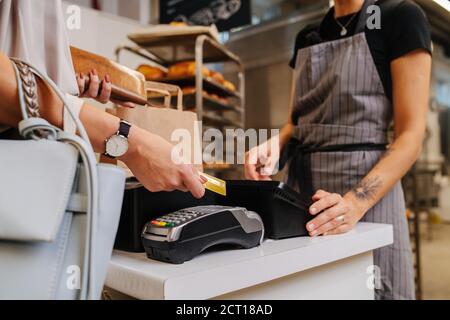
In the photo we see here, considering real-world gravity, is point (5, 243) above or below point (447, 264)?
Result: above

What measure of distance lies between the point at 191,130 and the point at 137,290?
483mm

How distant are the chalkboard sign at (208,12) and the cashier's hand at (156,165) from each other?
2.34 metres

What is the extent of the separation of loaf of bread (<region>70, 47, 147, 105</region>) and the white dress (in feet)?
0.70

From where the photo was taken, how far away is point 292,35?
10.6 feet

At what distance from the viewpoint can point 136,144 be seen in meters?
0.58

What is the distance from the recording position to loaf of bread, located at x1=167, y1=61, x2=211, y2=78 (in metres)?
2.58

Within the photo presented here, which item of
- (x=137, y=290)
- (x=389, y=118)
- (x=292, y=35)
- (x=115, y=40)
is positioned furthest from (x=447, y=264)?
(x=137, y=290)

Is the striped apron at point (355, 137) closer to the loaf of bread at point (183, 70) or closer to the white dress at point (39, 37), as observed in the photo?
the white dress at point (39, 37)

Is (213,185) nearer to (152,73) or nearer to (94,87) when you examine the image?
(94,87)

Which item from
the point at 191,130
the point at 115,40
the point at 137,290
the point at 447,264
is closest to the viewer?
the point at 137,290

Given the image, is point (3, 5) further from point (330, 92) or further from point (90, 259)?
point (330, 92)

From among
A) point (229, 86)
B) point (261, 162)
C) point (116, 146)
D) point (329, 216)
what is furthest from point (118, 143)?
point (229, 86)

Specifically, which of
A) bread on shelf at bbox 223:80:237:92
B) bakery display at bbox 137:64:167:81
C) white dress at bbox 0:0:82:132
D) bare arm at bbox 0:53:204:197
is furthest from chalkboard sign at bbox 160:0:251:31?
bare arm at bbox 0:53:204:197
